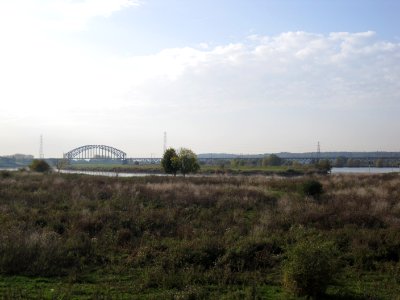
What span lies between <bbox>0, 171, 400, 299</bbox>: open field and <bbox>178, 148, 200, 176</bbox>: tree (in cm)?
3537

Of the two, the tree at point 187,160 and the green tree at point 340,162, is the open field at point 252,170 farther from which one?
the green tree at point 340,162

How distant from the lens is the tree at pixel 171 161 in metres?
53.8

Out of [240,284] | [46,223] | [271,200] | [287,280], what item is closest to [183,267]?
[240,284]

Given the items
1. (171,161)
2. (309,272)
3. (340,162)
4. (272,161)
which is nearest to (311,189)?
(309,272)

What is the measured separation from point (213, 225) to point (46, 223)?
541 cm

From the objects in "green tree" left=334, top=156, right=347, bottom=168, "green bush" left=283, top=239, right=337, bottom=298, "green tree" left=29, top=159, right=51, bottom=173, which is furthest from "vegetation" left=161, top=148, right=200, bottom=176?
"green tree" left=334, top=156, right=347, bottom=168

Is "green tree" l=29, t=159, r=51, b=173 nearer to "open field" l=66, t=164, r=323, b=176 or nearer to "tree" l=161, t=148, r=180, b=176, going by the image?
"tree" l=161, t=148, r=180, b=176

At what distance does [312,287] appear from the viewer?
7953 millimetres

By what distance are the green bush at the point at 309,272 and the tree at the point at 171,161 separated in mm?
45677

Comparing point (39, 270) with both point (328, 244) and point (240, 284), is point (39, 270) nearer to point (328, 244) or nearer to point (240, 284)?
point (240, 284)

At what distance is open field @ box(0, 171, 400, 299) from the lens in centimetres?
836

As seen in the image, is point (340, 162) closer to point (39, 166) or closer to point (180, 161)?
point (180, 161)

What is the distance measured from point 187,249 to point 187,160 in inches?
1719

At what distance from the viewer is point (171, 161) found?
54531mm
